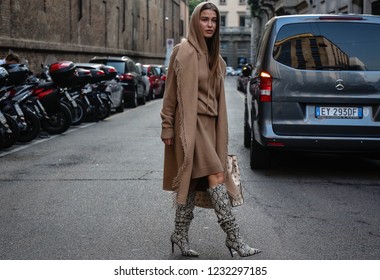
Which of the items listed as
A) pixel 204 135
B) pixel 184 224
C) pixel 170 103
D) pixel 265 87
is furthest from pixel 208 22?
pixel 265 87

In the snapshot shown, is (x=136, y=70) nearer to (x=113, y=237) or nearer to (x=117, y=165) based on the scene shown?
(x=117, y=165)

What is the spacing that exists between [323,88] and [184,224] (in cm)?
413

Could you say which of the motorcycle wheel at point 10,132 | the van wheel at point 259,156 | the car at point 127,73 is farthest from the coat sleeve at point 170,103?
the car at point 127,73

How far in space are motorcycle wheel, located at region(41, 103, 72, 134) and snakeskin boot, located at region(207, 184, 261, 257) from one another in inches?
418

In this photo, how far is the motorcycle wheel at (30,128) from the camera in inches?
531

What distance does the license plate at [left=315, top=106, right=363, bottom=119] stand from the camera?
345 inches

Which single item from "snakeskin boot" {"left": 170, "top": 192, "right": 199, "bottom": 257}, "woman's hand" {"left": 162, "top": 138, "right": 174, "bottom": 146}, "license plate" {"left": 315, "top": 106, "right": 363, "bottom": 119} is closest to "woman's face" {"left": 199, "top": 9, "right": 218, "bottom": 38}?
"woman's hand" {"left": 162, "top": 138, "right": 174, "bottom": 146}

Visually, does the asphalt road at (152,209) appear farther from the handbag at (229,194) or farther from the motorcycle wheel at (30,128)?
the motorcycle wheel at (30,128)

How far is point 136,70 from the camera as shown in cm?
2522

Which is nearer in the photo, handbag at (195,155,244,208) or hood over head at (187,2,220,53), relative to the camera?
hood over head at (187,2,220,53)

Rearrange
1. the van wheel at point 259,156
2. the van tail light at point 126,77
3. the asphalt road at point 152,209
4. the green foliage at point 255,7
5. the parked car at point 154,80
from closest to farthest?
the asphalt road at point 152,209 → the van wheel at point 259,156 → the van tail light at point 126,77 → the parked car at point 154,80 → the green foliage at point 255,7

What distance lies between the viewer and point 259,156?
381 inches

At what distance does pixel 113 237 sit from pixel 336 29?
14.2ft

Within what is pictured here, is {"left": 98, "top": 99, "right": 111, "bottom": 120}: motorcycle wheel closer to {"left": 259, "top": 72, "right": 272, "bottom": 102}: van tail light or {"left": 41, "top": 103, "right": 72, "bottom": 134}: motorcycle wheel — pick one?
{"left": 41, "top": 103, "right": 72, "bottom": 134}: motorcycle wheel
